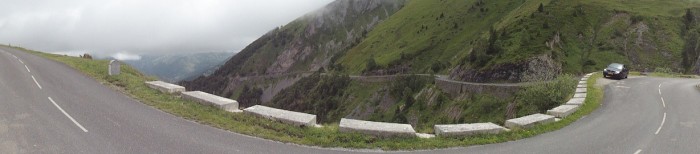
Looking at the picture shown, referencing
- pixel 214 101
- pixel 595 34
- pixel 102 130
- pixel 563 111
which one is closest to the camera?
pixel 102 130

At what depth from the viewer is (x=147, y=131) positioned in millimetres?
12773

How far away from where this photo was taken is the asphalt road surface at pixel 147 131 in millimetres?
11338

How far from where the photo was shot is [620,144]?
48.1 feet

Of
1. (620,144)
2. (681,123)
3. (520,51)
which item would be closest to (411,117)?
A: (520,51)

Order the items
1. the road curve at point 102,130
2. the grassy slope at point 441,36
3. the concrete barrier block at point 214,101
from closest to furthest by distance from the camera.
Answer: the road curve at point 102,130 → the concrete barrier block at point 214,101 → the grassy slope at point 441,36

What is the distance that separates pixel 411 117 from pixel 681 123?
6624 centimetres

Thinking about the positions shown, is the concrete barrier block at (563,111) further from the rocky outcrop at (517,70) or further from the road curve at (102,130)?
the rocky outcrop at (517,70)

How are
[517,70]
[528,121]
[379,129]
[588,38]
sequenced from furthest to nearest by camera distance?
1. [588,38]
2. [517,70]
3. [528,121]
4. [379,129]

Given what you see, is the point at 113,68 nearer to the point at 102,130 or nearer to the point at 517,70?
the point at 102,130

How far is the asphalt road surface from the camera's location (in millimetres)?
11338

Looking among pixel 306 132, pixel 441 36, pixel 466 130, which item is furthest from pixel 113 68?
pixel 441 36

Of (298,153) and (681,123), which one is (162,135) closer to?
(298,153)

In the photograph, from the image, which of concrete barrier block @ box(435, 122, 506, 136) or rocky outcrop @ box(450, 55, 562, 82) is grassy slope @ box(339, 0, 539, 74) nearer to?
rocky outcrop @ box(450, 55, 562, 82)

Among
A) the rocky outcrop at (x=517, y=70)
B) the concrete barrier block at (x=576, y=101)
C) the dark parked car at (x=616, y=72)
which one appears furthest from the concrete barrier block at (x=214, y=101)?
the rocky outcrop at (x=517, y=70)
